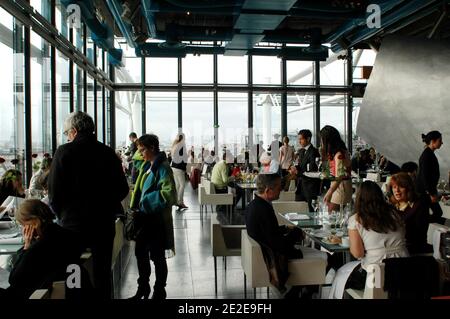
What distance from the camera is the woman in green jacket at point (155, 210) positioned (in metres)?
3.70

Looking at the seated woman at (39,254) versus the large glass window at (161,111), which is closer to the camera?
the seated woman at (39,254)

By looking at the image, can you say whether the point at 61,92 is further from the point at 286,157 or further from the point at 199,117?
the point at 199,117

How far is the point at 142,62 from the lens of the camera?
1397 centimetres

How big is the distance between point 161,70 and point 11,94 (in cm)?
923

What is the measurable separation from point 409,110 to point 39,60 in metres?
5.43

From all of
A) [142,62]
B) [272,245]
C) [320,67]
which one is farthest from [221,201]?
[320,67]

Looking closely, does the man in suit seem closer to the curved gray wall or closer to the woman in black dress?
the woman in black dress

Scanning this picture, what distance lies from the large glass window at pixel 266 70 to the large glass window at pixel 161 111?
269 cm

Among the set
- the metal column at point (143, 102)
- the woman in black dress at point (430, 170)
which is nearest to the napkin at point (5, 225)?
the woman in black dress at point (430, 170)

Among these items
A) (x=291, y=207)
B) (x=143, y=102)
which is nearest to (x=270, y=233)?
(x=291, y=207)

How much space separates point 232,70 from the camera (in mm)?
14461

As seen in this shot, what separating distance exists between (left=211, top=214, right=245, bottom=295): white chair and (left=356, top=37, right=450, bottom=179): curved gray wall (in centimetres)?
369

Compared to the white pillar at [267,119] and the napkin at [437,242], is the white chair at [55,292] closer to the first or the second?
the napkin at [437,242]

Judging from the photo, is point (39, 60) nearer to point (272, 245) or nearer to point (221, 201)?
point (221, 201)
